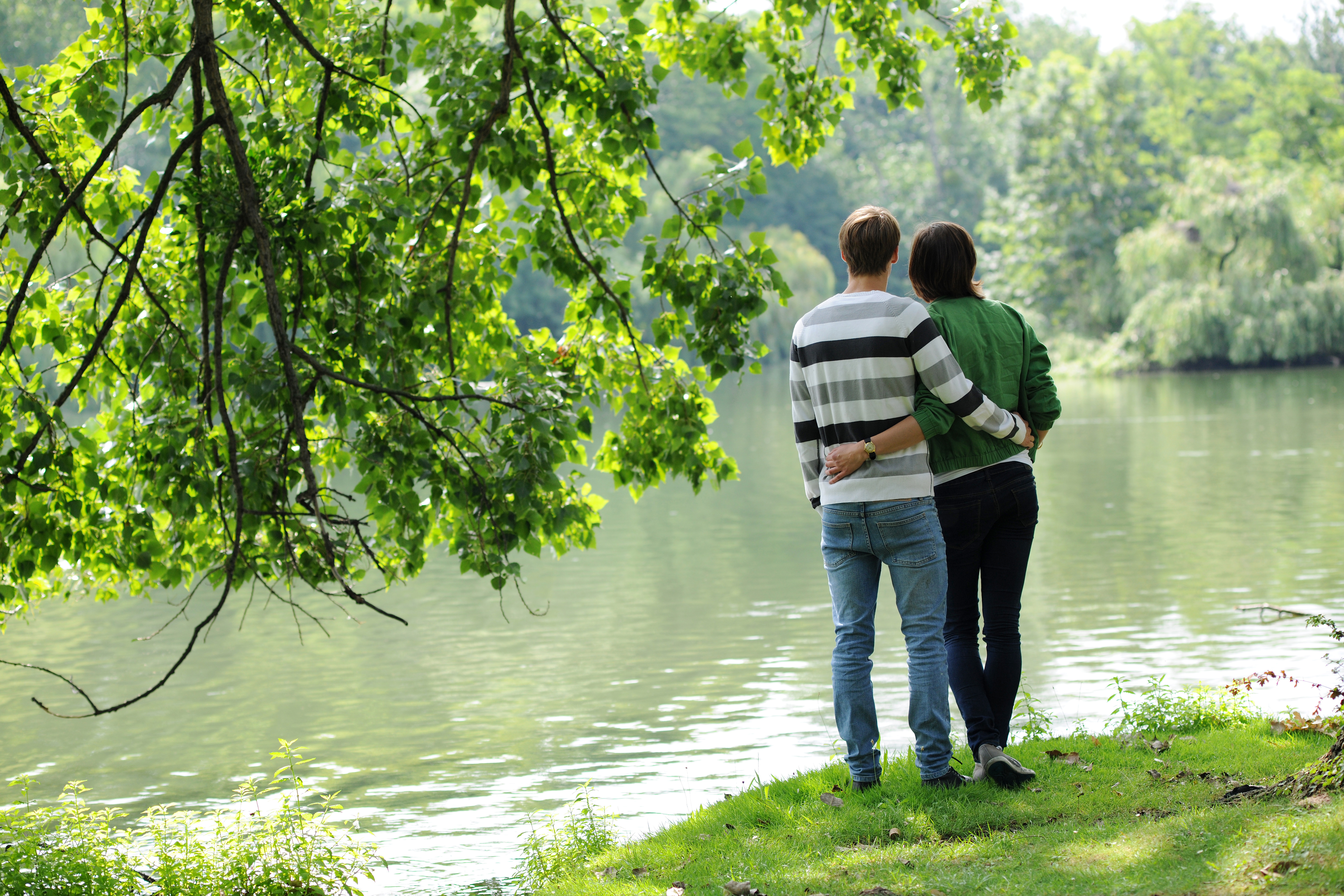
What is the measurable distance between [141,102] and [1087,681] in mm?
5664

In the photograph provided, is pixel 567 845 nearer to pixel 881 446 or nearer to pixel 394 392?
pixel 394 392

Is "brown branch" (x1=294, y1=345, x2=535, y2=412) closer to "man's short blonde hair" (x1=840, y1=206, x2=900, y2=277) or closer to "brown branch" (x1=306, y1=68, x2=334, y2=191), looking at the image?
"brown branch" (x1=306, y1=68, x2=334, y2=191)

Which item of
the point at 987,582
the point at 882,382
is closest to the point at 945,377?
the point at 882,382

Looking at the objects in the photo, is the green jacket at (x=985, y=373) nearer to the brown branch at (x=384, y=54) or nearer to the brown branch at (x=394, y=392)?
the brown branch at (x=394, y=392)

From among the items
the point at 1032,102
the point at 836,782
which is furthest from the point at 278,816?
the point at 1032,102

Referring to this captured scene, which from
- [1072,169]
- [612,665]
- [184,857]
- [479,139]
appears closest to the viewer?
[479,139]

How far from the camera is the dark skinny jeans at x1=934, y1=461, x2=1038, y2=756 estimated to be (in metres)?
3.98

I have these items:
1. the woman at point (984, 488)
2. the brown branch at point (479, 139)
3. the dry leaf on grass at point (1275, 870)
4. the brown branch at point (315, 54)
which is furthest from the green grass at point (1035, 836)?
the brown branch at point (315, 54)

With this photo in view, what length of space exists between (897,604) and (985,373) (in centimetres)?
71

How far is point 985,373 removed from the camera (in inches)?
157

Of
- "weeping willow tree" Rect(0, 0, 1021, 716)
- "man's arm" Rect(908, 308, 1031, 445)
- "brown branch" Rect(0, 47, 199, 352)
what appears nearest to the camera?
"man's arm" Rect(908, 308, 1031, 445)

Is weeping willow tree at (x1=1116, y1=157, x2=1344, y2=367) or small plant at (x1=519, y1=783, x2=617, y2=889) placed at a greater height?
weeping willow tree at (x1=1116, y1=157, x2=1344, y2=367)

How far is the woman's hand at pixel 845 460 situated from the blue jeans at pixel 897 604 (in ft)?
0.29

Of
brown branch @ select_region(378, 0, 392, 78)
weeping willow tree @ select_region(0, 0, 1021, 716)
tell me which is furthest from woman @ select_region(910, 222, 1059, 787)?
brown branch @ select_region(378, 0, 392, 78)
